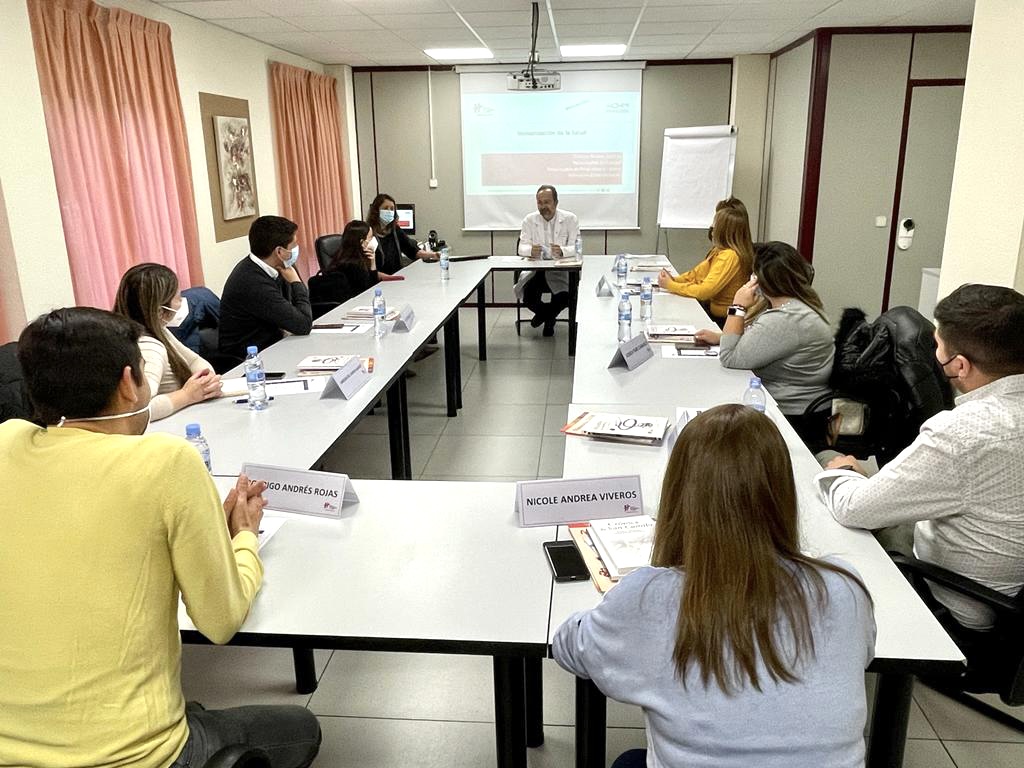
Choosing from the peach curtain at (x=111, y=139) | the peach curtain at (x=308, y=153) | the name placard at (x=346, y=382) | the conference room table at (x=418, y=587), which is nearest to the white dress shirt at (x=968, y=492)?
the conference room table at (x=418, y=587)

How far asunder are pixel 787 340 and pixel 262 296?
235cm

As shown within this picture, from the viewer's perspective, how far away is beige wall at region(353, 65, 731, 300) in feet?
25.0

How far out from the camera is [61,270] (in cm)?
391

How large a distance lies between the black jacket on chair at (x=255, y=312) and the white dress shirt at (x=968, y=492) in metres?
2.72

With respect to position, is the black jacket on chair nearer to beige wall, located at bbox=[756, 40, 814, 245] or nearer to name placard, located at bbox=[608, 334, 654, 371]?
name placard, located at bbox=[608, 334, 654, 371]

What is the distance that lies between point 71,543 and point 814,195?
633cm

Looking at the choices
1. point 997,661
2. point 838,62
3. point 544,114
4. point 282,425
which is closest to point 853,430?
point 997,661

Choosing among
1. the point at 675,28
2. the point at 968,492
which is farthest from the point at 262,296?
the point at 675,28

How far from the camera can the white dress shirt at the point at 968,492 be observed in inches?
63.1

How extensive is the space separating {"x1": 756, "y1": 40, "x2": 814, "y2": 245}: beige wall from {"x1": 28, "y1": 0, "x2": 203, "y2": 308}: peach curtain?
484cm

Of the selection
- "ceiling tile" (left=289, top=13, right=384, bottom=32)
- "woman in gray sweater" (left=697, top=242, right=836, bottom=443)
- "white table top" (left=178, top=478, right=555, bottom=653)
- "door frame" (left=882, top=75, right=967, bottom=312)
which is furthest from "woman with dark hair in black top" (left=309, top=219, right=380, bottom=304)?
"door frame" (left=882, top=75, right=967, bottom=312)

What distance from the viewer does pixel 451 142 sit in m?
7.97

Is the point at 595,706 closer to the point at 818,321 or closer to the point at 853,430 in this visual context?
the point at 853,430

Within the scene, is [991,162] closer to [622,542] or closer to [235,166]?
[622,542]
